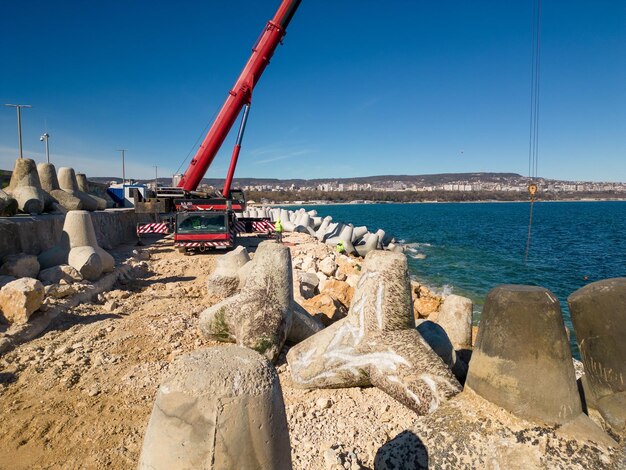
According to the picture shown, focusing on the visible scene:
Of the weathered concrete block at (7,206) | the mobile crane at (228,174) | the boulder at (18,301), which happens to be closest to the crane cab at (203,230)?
the mobile crane at (228,174)

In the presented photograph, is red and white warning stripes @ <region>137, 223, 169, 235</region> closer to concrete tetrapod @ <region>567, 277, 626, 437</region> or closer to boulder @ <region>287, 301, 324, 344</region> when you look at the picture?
boulder @ <region>287, 301, 324, 344</region>

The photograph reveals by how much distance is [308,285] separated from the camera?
30.2 ft

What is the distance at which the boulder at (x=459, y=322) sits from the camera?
6.77 metres

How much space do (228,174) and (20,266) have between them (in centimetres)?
1102

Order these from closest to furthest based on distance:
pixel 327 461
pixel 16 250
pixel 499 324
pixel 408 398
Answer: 1. pixel 499 324
2. pixel 327 461
3. pixel 408 398
4. pixel 16 250

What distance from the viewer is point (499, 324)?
127 inches

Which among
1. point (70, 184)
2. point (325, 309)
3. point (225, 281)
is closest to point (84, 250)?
point (225, 281)

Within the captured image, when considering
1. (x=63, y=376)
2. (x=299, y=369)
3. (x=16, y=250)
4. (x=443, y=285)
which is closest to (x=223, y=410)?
(x=299, y=369)

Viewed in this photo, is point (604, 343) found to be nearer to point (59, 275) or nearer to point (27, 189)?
point (59, 275)

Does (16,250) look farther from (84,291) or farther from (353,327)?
(353,327)

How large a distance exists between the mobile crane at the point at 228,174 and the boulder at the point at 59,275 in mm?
5026

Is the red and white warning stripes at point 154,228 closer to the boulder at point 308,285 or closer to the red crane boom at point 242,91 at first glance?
the red crane boom at point 242,91

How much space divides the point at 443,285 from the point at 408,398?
12.7 m

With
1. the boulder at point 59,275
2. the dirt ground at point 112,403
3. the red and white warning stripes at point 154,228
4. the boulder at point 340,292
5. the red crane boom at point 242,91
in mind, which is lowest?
the dirt ground at point 112,403
